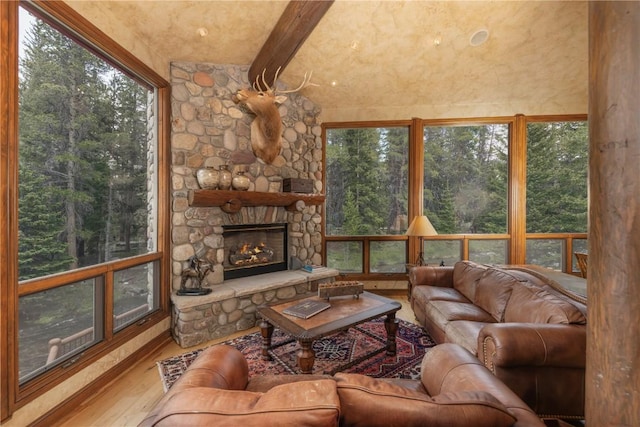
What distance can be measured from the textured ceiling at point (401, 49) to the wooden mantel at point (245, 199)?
54.8 inches

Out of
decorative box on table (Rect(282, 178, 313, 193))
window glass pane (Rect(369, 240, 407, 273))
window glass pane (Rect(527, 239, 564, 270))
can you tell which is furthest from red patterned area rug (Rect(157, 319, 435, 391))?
window glass pane (Rect(527, 239, 564, 270))

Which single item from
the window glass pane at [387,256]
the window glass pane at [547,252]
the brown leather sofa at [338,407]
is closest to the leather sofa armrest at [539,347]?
the brown leather sofa at [338,407]

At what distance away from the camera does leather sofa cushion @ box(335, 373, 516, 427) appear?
2.53 feet

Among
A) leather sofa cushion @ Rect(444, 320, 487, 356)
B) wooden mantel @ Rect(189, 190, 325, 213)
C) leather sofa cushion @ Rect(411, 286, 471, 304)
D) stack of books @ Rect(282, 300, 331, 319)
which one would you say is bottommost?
leather sofa cushion @ Rect(444, 320, 487, 356)

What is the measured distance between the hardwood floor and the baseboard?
0.03 metres

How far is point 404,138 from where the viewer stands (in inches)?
176

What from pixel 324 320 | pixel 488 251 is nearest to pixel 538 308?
pixel 324 320

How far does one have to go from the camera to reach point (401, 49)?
3416 mm

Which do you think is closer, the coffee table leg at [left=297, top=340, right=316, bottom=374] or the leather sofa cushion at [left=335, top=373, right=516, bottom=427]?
the leather sofa cushion at [left=335, top=373, right=516, bottom=427]

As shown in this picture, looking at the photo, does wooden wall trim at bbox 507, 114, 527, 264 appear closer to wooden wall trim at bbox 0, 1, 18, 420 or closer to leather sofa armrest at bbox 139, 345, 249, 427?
leather sofa armrest at bbox 139, 345, 249, 427

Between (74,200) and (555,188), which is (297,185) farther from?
(555,188)

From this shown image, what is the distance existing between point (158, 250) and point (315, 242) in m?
2.12

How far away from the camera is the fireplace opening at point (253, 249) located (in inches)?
136

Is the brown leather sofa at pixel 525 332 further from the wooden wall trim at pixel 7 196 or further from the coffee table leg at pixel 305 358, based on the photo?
the wooden wall trim at pixel 7 196
